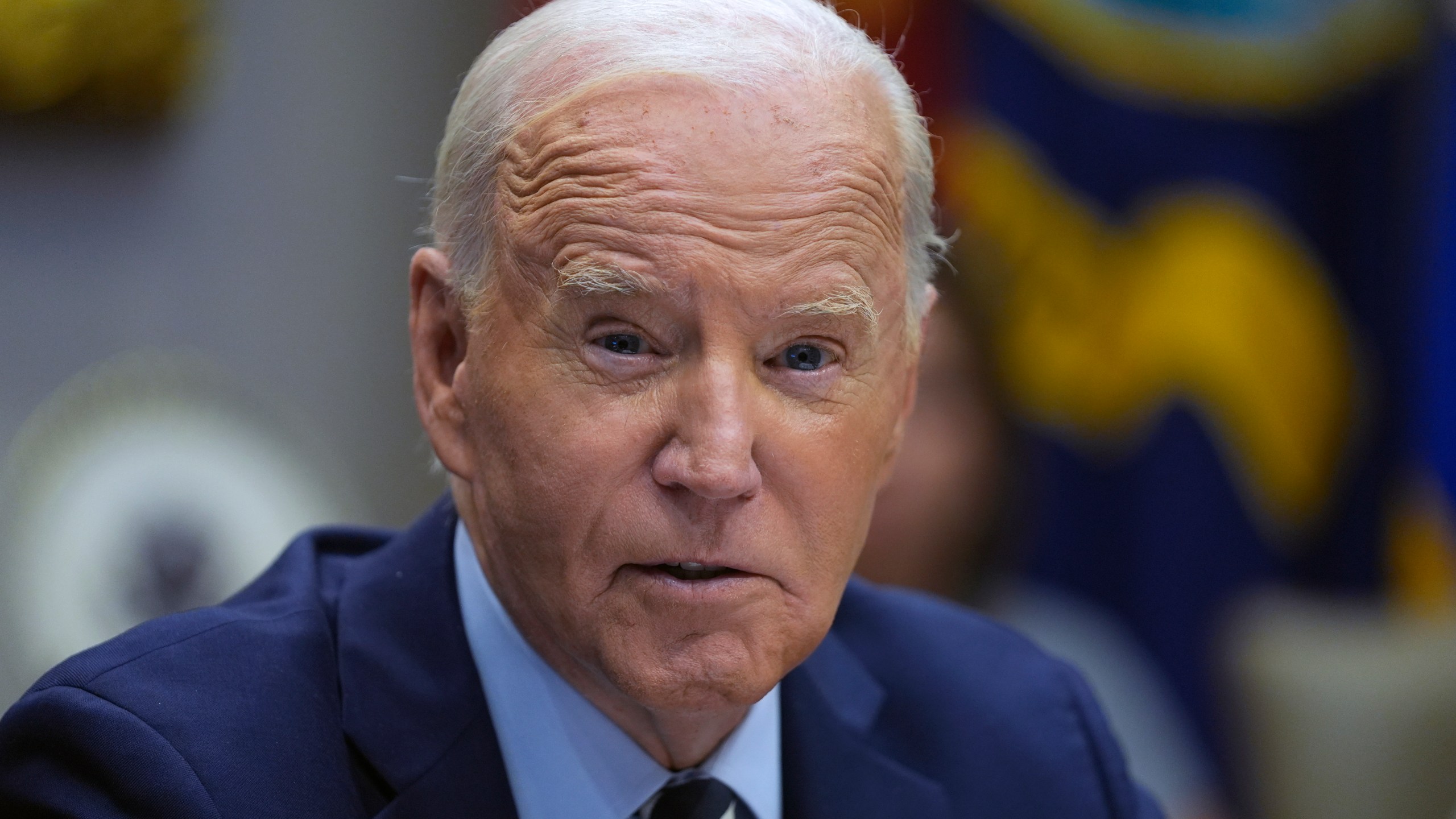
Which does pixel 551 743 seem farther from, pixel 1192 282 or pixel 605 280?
pixel 1192 282

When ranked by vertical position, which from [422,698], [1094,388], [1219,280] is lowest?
[1094,388]

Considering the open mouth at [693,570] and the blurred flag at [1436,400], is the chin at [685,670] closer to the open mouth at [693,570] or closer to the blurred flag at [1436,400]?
the open mouth at [693,570]

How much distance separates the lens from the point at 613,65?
1.46m

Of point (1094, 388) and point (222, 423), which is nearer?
point (222, 423)

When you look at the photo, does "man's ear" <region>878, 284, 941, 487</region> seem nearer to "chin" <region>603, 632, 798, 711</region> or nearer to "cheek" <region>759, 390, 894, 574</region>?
"cheek" <region>759, 390, 894, 574</region>

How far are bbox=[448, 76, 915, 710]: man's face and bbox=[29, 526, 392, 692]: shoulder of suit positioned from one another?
28 centimetres

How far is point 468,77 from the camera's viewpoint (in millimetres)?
1612

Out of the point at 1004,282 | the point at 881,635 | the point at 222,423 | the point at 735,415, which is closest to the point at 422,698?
the point at 735,415

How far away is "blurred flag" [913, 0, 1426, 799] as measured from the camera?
159 inches

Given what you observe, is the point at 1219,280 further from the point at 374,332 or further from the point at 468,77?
the point at 468,77

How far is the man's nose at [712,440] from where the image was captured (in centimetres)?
139

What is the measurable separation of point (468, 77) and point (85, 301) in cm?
166

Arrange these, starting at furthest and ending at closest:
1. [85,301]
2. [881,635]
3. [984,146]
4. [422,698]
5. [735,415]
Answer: [984,146]
[85,301]
[881,635]
[422,698]
[735,415]

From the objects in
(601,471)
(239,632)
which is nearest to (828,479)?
(601,471)
